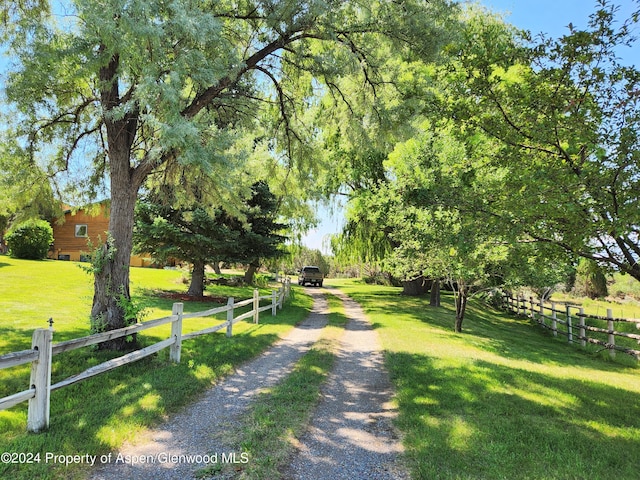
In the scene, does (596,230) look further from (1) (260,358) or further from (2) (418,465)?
(1) (260,358)

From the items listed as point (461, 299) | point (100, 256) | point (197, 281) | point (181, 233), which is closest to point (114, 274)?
point (100, 256)

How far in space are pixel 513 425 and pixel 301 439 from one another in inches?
104

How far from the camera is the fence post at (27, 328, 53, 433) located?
4141 millimetres

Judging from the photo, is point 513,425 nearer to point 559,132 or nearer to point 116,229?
point 559,132

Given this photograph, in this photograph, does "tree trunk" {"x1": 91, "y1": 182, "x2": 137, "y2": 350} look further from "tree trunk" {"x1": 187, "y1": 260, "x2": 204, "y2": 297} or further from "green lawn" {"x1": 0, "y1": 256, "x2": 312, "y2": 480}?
"tree trunk" {"x1": 187, "y1": 260, "x2": 204, "y2": 297}

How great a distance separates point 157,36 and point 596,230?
636 centimetres

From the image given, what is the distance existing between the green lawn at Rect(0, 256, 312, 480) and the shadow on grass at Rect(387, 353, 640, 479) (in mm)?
3171

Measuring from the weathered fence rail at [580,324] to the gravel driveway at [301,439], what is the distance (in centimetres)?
675

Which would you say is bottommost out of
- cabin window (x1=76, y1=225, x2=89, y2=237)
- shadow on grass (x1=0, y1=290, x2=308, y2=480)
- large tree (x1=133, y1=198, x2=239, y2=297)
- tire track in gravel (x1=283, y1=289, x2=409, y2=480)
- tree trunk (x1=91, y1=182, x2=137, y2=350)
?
tire track in gravel (x1=283, y1=289, x2=409, y2=480)

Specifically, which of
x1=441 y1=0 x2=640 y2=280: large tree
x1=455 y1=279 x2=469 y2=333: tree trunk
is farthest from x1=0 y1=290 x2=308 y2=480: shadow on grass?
x1=455 y1=279 x2=469 y2=333: tree trunk

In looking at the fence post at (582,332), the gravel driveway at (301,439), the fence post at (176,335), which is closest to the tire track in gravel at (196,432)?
the gravel driveway at (301,439)

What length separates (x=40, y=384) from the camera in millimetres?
4211

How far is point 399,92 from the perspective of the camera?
9969mm

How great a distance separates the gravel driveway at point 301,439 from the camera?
362 cm
